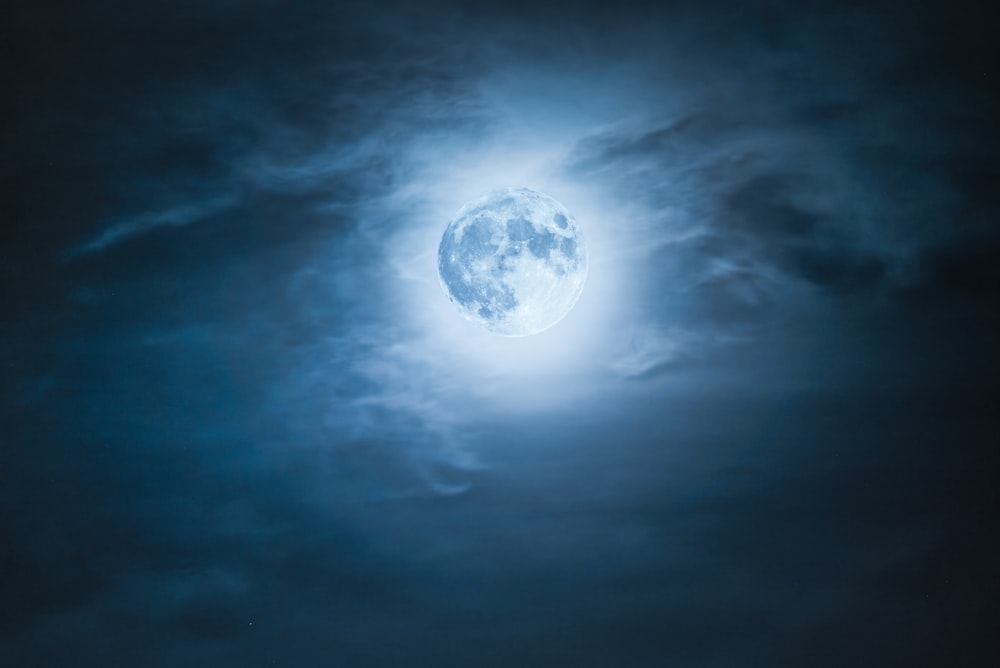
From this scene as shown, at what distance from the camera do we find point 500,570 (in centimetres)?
938

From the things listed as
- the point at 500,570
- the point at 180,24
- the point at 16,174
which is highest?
the point at 180,24

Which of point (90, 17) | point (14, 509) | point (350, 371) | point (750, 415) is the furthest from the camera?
point (14, 509)

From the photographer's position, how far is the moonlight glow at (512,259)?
5.94 m

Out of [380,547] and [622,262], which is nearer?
[622,262]

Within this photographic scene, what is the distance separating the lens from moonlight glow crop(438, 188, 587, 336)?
5938 millimetres

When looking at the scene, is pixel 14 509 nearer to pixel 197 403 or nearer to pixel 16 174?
pixel 197 403

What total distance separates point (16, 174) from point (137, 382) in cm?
204

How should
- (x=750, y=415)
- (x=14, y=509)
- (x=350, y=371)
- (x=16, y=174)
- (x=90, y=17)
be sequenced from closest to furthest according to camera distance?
(x=90, y=17)
(x=16, y=174)
(x=350, y=371)
(x=750, y=415)
(x=14, y=509)

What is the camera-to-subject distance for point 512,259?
5.92 m

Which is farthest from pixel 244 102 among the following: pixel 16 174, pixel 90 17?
pixel 16 174

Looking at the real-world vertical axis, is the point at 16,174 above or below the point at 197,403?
above

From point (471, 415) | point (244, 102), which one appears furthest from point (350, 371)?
point (244, 102)

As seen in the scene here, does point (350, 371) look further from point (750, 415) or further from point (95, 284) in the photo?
point (750, 415)

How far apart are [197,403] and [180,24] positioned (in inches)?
133
